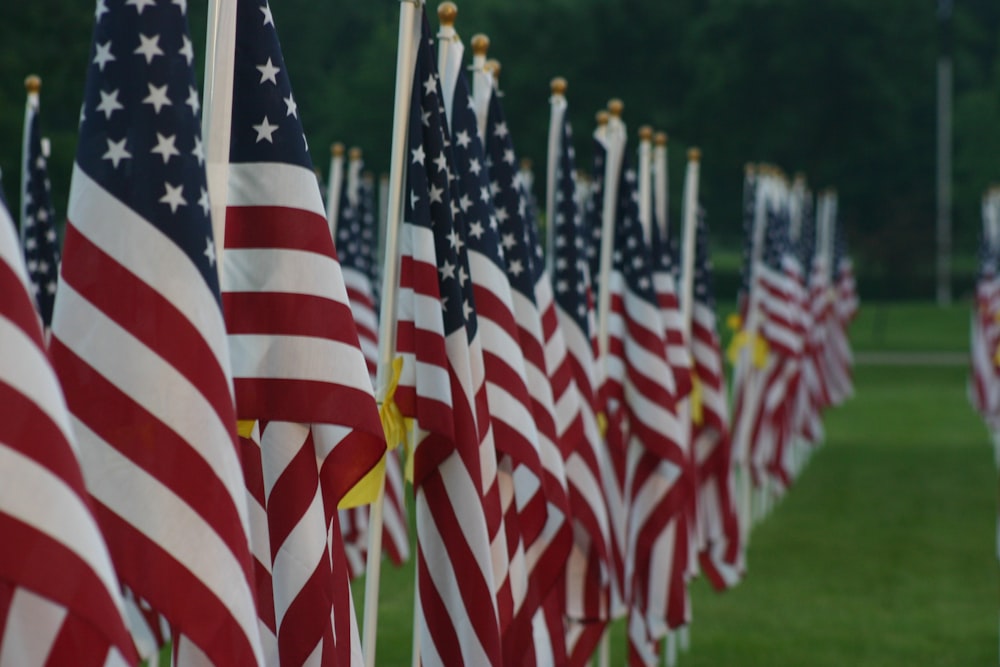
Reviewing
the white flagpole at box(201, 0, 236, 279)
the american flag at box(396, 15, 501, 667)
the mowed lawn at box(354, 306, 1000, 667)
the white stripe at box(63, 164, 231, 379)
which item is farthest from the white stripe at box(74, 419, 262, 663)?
the mowed lawn at box(354, 306, 1000, 667)

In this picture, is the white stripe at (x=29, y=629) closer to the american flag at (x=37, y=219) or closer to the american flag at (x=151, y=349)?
the american flag at (x=151, y=349)

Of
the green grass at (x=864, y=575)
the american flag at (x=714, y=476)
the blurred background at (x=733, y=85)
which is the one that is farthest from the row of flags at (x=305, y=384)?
the blurred background at (x=733, y=85)

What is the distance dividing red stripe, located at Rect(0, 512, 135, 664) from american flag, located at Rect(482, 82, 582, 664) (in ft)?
13.2

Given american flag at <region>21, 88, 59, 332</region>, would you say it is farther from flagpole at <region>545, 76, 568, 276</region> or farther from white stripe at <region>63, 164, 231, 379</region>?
white stripe at <region>63, 164, 231, 379</region>

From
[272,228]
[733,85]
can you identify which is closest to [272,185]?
[272,228]

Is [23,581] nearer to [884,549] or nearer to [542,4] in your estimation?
[884,549]

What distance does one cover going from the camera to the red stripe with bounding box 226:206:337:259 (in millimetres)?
4938

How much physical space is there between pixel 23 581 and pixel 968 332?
51.6 meters

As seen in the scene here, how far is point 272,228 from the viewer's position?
194 inches

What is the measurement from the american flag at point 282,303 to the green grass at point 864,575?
20.1ft

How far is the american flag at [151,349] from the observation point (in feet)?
13.5

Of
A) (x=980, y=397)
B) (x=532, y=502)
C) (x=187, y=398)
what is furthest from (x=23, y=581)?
(x=980, y=397)

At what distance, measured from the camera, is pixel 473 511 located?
245 inches

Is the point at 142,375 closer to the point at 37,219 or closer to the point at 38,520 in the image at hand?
the point at 38,520
